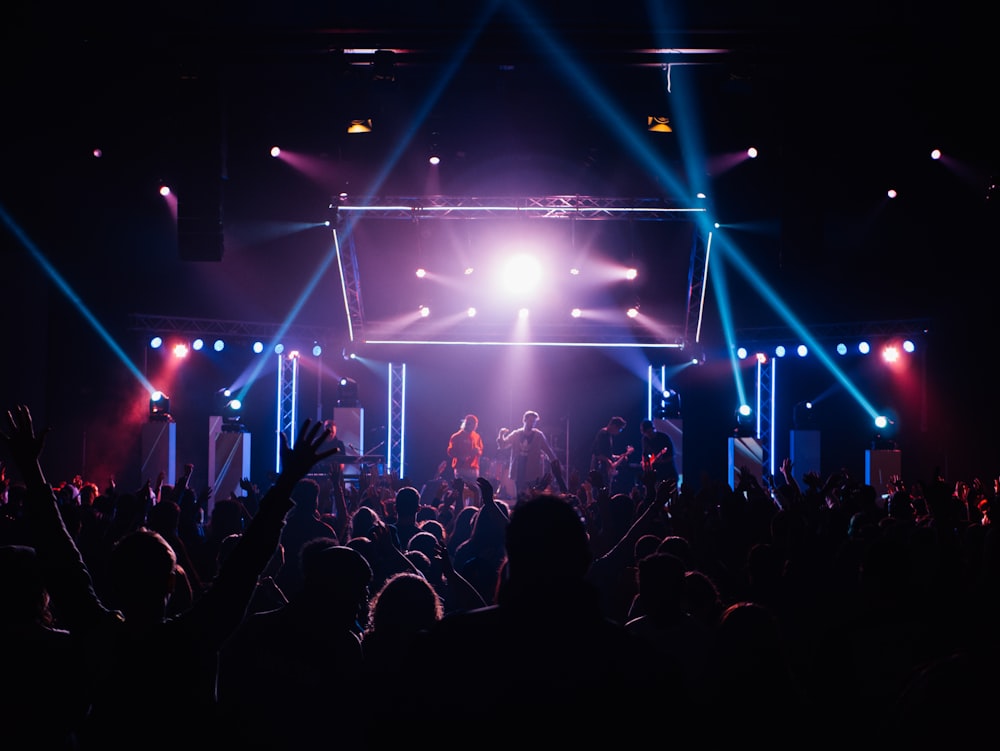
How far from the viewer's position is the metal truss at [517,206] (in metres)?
14.0

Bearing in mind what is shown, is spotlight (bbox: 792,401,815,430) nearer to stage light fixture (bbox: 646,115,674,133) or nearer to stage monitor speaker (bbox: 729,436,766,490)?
stage monitor speaker (bbox: 729,436,766,490)

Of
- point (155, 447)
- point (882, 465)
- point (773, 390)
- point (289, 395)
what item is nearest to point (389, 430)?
point (289, 395)

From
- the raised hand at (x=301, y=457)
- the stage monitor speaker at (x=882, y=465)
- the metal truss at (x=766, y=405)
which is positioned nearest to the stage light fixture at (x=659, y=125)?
the stage monitor speaker at (x=882, y=465)

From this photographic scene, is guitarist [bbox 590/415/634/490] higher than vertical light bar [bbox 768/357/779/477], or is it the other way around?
vertical light bar [bbox 768/357/779/477]

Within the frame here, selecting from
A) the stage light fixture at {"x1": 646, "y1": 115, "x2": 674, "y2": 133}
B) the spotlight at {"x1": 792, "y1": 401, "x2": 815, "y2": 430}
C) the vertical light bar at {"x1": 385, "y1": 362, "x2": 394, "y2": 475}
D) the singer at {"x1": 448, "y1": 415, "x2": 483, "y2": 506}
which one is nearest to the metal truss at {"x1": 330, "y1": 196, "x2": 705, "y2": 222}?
the stage light fixture at {"x1": 646, "y1": 115, "x2": 674, "y2": 133}

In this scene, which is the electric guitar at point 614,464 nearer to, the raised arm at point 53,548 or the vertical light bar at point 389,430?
the vertical light bar at point 389,430

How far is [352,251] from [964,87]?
975 centimetres

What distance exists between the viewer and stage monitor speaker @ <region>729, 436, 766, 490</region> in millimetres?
15159

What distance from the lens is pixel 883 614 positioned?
10.4 ft

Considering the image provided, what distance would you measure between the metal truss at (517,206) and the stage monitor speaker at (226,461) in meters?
4.78

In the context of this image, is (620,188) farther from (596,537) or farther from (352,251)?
(596,537)

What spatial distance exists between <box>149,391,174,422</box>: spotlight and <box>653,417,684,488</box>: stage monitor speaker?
8976 mm

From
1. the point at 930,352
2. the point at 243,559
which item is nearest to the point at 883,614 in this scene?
the point at 243,559

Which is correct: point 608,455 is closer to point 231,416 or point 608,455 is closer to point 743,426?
point 743,426
